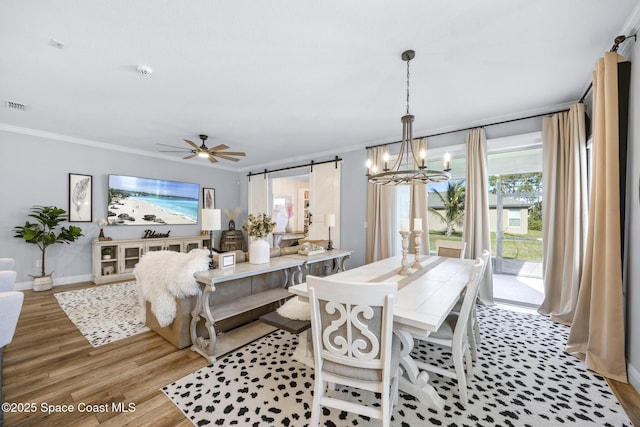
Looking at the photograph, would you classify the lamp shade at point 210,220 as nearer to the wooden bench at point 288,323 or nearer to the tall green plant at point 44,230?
the wooden bench at point 288,323

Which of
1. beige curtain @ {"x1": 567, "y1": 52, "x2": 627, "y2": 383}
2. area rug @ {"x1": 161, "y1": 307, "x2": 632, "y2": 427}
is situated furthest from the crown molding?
beige curtain @ {"x1": 567, "y1": 52, "x2": 627, "y2": 383}

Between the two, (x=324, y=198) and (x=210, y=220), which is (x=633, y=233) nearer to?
(x=210, y=220)

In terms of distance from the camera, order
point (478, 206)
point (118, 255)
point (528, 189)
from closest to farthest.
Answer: point (478, 206) → point (528, 189) → point (118, 255)

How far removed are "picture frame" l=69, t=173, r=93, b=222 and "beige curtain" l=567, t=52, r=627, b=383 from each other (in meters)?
7.28

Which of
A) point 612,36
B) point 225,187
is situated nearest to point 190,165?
point 225,187

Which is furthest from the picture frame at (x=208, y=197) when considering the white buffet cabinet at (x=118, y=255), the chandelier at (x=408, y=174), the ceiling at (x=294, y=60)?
the chandelier at (x=408, y=174)

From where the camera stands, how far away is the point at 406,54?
216 cm

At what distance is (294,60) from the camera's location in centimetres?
229

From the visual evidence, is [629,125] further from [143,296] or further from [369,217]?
[143,296]

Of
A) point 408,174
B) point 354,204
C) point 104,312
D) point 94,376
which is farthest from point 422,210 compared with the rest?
point 104,312

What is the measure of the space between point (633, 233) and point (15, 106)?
6.72 m

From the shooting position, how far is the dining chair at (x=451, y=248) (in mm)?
3275

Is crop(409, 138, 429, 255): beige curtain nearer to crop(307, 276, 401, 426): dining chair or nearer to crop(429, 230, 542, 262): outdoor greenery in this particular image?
crop(429, 230, 542, 262): outdoor greenery

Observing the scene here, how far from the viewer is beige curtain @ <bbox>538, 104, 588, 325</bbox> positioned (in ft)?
9.67
